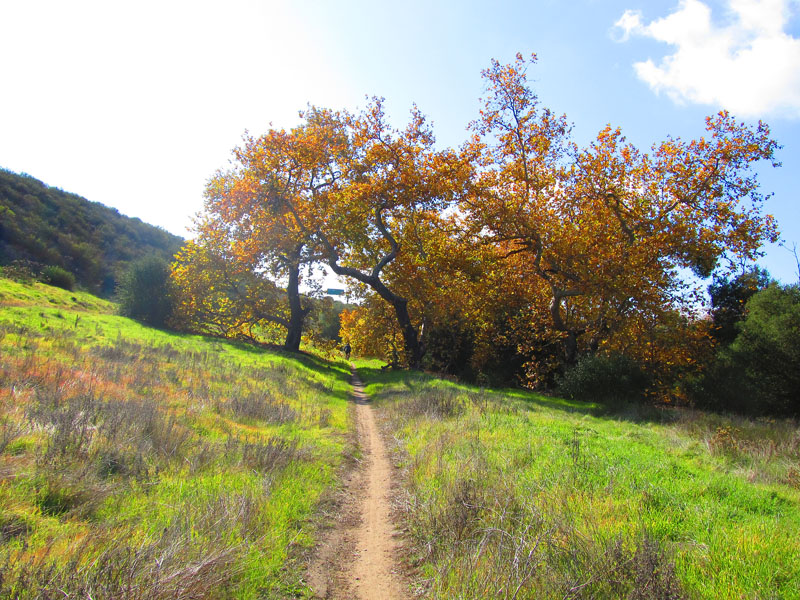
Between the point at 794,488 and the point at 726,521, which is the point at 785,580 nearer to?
the point at 726,521

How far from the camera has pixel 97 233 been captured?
55.2 m

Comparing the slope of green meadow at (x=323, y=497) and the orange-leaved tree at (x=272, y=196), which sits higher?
the orange-leaved tree at (x=272, y=196)

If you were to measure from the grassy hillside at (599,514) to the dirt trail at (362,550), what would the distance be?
309 mm

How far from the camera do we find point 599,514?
470 centimetres

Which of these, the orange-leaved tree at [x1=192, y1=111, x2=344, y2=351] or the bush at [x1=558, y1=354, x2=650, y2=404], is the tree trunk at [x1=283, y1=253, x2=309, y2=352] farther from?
the bush at [x1=558, y1=354, x2=650, y2=404]

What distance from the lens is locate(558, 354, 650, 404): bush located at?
1817 cm

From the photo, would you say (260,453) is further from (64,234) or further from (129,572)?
(64,234)

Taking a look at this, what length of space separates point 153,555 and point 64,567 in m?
0.58

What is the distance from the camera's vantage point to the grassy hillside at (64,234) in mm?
42406

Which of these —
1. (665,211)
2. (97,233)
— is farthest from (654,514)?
(97,233)

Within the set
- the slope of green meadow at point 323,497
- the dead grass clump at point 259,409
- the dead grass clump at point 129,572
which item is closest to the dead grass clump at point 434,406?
the slope of green meadow at point 323,497

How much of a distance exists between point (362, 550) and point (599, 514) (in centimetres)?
266

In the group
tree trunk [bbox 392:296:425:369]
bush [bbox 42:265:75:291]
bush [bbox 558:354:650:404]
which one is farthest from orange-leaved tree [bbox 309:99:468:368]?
bush [bbox 42:265:75:291]

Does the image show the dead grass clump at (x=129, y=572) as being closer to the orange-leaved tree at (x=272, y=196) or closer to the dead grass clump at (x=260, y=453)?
the dead grass clump at (x=260, y=453)
